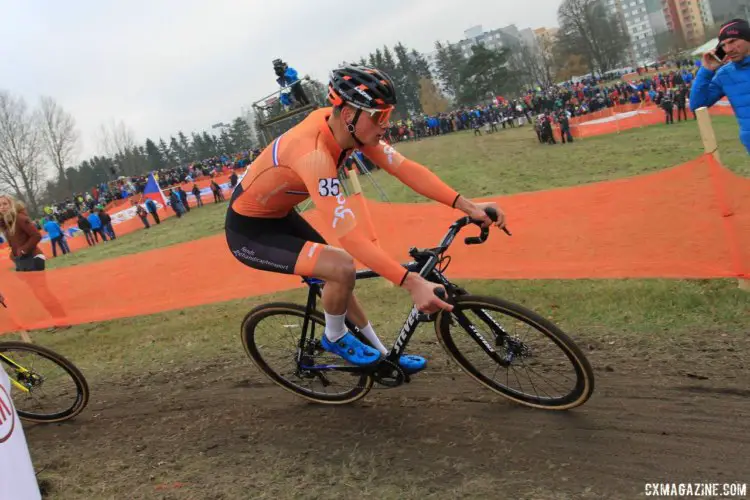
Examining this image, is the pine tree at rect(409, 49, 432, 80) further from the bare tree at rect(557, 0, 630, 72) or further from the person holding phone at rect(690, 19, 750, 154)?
the person holding phone at rect(690, 19, 750, 154)

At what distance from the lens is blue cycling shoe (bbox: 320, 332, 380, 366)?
4289mm

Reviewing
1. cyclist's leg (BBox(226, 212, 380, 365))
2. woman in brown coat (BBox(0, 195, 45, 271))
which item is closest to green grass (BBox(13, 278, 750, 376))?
woman in brown coat (BBox(0, 195, 45, 271))

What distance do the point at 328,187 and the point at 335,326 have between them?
126cm

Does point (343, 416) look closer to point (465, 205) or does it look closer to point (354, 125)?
point (465, 205)

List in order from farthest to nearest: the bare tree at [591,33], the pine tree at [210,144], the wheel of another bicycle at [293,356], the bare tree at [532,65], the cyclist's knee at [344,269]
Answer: the bare tree at [532,65]
the pine tree at [210,144]
the bare tree at [591,33]
the wheel of another bicycle at [293,356]
the cyclist's knee at [344,269]

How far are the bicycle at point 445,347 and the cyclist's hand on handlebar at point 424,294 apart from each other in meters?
0.07

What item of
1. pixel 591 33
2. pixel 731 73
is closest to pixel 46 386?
pixel 731 73

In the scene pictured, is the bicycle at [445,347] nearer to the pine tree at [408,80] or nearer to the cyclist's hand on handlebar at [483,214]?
the cyclist's hand on handlebar at [483,214]

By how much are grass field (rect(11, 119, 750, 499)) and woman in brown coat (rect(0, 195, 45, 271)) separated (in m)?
1.64

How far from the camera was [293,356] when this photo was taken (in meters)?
4.85

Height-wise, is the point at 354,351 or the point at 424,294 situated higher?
the point at 424,294

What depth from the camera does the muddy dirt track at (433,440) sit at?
3330 mm

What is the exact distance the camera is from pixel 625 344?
16.4ft

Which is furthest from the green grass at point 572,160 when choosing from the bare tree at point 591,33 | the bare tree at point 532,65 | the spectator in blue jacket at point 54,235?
the bare tree at point 532,65
